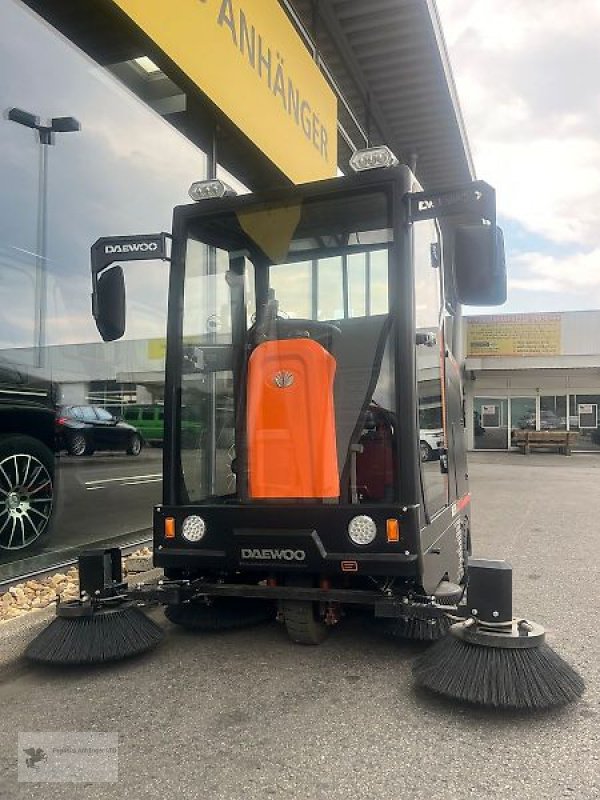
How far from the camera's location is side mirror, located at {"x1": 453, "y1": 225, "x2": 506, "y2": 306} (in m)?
3.36

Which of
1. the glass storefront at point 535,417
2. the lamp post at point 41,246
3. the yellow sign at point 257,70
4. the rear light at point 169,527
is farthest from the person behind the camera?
the glass storefront at point 535,417

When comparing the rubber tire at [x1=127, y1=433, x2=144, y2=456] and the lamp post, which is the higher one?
the lamp post

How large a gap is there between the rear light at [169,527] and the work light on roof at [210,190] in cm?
183

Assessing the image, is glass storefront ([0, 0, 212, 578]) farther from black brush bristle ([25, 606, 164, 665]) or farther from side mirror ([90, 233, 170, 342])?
black brush bristle ([25, 606, 164, 665])

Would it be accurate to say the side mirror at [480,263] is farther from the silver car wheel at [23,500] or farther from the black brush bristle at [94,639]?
the silver car wheel at [23,500]

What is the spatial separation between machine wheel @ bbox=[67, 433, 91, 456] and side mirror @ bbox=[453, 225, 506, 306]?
136 inches

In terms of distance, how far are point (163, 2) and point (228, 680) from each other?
4.07 meters

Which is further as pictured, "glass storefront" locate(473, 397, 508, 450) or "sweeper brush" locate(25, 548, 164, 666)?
"glass storefront" locate(473, 397, 508, 450)

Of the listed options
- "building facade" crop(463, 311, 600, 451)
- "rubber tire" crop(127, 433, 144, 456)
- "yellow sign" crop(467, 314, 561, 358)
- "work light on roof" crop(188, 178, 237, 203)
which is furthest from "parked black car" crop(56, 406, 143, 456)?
"yellow sign" crop(467, 314, 561, 358)

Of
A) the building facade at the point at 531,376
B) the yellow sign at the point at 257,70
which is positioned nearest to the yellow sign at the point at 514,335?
the building facade at the point at 531,376

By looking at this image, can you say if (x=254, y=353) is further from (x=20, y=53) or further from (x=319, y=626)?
(x=20, y=53)

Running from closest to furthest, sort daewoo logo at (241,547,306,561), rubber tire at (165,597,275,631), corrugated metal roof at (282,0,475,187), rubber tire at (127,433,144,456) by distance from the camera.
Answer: daewoo logo at (241,547,306,561), rubber tire at (165,597,275,631), rubber tire at (127,433,144,456), corrugated metal roof at (282,0,475,187)

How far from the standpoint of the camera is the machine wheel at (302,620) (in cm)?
370

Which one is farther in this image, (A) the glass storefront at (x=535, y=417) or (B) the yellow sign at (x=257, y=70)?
(A) the glass storefront at (x=535, y=417)
